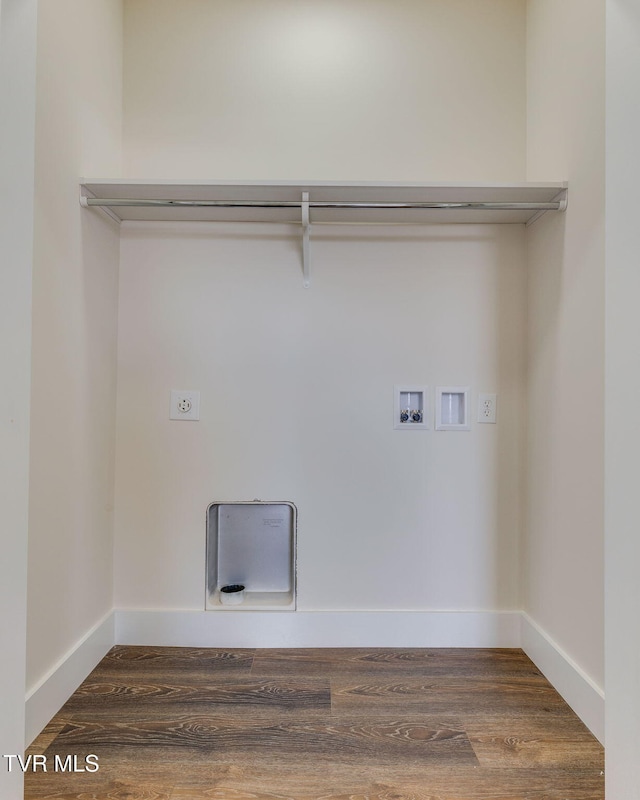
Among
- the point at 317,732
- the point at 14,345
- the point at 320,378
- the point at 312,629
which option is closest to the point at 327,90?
the point at 320,378

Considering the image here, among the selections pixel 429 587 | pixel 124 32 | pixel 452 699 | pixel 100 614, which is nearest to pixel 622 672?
pixel 452 699

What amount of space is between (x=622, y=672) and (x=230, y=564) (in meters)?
1.56

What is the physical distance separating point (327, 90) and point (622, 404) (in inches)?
69.4

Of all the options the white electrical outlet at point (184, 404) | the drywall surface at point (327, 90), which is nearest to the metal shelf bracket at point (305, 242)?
the drywall surface at point (327, 90)

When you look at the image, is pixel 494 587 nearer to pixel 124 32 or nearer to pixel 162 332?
pixel 162 332

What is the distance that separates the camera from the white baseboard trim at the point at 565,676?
4.55ft

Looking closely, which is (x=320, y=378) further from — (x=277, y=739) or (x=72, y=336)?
(x=277, y=739)

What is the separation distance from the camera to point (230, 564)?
2074 mm

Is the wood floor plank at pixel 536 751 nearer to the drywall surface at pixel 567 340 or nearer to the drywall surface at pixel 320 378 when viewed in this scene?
the drywall surface at pixel 567 340

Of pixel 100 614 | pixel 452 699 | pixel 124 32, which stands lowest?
pixel 452 699

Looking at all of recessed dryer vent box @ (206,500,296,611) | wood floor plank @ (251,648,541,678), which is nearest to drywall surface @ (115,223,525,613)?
recessed dryer vent box @ (206,500,296,611)

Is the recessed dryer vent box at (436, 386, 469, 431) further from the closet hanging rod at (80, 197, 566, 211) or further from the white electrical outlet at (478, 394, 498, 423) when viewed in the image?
→ the closet hanging rod at (80, 197, 566, 211)

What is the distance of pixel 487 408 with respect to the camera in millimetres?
1947

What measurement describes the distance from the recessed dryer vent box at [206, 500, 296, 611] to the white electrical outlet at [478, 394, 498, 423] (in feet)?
2.97
